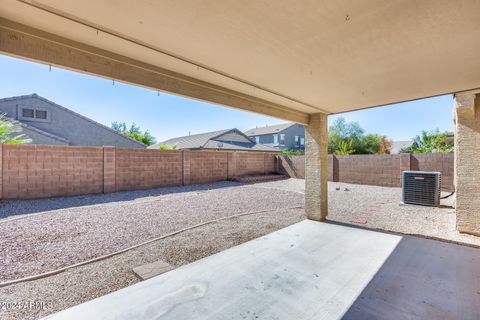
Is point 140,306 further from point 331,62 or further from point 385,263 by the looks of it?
point 331,62

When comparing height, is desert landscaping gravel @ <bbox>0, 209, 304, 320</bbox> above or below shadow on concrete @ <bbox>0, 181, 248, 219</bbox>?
below

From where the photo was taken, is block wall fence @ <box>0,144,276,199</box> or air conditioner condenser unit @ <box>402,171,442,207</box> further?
block wall fence @ <box>0,144,276,199</box>

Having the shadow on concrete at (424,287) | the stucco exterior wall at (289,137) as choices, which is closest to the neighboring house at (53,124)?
the shadow on concrete at (424,287)

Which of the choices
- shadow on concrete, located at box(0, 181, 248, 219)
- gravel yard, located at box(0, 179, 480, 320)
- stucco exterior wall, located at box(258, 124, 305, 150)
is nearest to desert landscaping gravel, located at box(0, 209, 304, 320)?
gravel yard, located at box(0, 179, 480, 320)

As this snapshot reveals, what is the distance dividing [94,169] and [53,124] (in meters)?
7.59

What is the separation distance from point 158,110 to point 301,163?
22443 millimetres

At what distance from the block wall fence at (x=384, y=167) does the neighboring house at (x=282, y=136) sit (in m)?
14.7

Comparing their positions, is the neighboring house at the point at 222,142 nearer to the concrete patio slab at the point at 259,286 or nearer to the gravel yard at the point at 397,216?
the gravel yard at the point at 397,216

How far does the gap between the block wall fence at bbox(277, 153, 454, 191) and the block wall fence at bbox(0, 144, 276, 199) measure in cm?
662

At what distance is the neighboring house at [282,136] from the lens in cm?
2864

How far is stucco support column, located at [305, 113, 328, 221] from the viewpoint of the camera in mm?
5129

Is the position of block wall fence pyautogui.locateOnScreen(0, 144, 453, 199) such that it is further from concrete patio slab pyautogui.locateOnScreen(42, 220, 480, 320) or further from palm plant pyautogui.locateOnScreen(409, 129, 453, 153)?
concrete patio slab pyautogui.locateOnScreen(42, 220, 480, 320)

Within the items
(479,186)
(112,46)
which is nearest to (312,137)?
(479,186)

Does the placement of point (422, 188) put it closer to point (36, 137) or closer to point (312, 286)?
point (312, 286)
